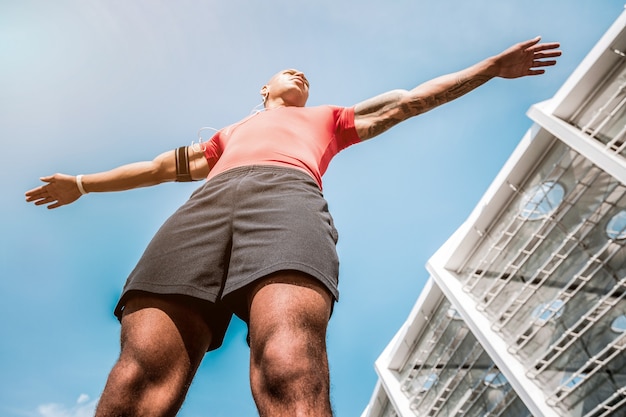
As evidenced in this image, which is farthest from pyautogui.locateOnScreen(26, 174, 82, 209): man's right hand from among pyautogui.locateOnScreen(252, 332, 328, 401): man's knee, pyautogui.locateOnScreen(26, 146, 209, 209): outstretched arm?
pyautogui.locateOnScreen(252, 332, 328, 401): man's knee

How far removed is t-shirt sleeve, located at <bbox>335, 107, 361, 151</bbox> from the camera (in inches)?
91.9

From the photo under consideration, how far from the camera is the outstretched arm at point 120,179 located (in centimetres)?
252

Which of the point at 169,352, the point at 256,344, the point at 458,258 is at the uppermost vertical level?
the point at 256,344

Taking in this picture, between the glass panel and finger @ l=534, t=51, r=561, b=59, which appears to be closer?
finger @ l=534, t=51, r=561, b=59

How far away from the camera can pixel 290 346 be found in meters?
1.21

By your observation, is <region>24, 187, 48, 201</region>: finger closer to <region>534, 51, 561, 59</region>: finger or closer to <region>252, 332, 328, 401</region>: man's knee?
<region>252, 332, 328, 401</region>: man's knee

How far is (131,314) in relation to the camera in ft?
5.21

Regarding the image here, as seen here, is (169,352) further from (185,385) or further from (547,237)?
(547,237)

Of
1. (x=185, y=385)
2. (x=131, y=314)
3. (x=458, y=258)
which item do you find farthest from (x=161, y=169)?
(x=458, y=258)

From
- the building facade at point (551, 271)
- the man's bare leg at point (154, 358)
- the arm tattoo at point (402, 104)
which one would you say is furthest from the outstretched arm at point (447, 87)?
the building facade at point (551, 271)

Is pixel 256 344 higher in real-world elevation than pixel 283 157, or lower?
lower

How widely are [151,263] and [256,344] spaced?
564 millimetres

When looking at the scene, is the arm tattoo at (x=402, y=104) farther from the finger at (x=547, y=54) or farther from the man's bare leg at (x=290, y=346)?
the man's bare leg at (x=290, y=346)

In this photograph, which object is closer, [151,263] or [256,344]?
[256,344]
